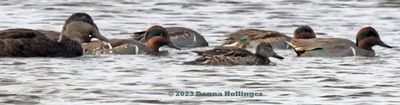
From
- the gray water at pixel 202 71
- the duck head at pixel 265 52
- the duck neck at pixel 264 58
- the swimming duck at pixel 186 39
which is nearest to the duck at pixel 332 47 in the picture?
the gray water at pixel 202 71

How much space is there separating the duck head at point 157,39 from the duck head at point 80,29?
0.60 m

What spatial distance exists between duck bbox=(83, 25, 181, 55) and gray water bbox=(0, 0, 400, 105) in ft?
0.90

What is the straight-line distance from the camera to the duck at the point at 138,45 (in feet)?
66.5

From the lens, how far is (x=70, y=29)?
2094 cm

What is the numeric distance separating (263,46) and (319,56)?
44.5 inches

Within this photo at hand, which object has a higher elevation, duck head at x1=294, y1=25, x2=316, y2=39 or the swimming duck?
duck head at x1=294, y1=25, x2=316, y2=39

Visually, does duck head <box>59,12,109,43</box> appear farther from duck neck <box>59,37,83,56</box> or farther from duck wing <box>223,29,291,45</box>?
duck wing <box>223,29,291,45</box>

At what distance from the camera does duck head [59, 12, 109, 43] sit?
68.6 feet

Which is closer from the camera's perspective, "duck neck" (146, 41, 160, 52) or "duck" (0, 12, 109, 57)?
"duck" (0, 12, 109, 57)

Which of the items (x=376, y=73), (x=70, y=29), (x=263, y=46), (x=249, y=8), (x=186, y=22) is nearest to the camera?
(x=376, y=73)

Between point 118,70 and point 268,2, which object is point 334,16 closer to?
point 268,2

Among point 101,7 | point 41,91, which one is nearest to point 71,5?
point 101,7

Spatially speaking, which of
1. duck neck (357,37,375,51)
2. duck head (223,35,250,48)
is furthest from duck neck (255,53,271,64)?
duck head (223,35,250,48)

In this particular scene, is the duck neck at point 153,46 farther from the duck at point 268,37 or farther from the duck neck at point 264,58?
the duck neck at point 264,58
